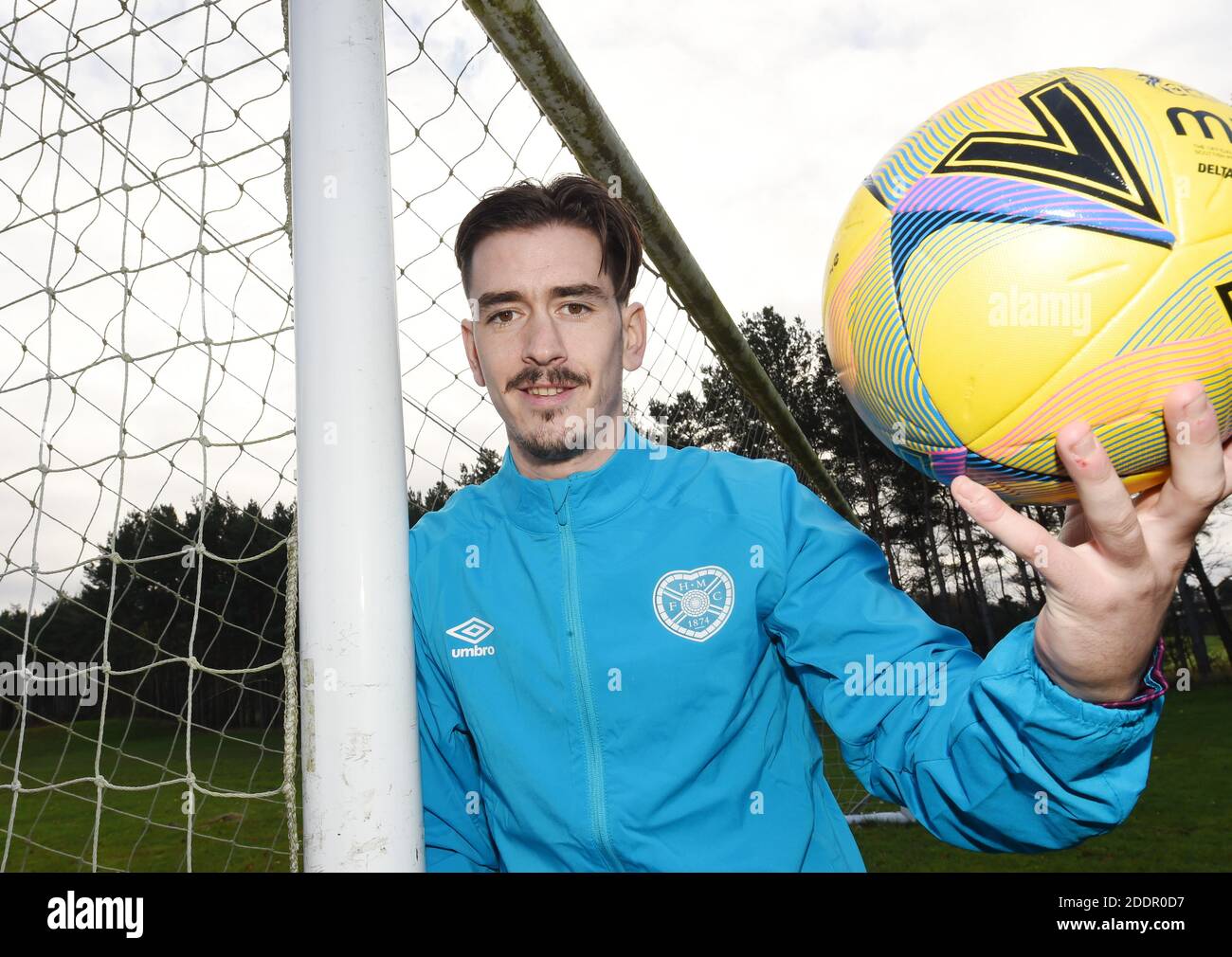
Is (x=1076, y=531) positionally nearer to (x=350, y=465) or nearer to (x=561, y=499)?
(x=561, y=499)

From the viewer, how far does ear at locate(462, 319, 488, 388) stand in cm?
165

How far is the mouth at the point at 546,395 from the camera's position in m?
1.52

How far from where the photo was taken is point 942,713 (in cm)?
118

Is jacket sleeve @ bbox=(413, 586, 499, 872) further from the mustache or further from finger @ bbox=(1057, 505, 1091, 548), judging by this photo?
finger @ bbox=(1057, 505, 1091, 548)

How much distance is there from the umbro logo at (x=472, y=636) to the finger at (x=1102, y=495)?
3.11ft

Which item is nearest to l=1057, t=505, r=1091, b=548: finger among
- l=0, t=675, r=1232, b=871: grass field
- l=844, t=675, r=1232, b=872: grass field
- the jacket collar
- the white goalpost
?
the jacket collar

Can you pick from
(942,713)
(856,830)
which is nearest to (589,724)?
(942,713)

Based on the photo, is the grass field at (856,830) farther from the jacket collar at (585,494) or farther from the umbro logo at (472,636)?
the jacket collar at (585,494)

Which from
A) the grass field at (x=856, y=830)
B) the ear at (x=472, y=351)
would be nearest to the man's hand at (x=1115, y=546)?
the ear at (x=472, y=351)

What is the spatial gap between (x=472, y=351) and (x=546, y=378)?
30 centimetres

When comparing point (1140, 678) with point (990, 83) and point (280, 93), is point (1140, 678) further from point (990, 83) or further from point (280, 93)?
point (280, 93)

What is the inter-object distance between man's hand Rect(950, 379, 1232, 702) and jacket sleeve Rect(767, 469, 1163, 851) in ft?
0.22
